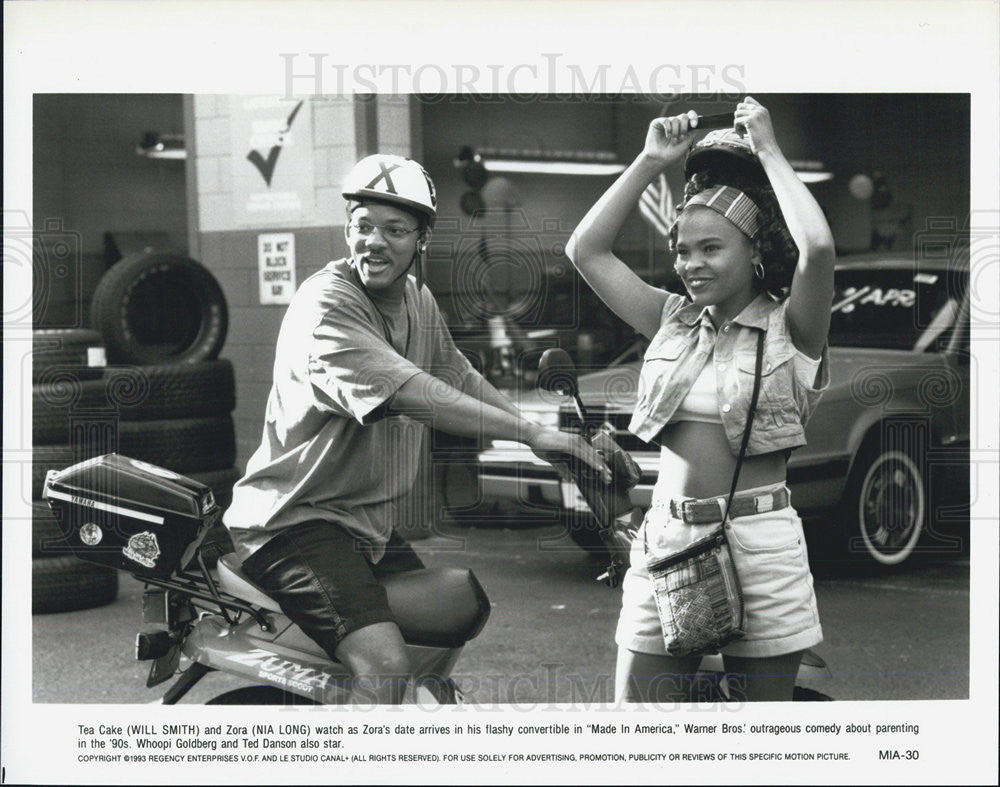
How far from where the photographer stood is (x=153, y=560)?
3277 millimetres

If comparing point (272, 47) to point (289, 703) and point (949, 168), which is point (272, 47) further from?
point (949, 168)

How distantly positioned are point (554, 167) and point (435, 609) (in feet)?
14.9

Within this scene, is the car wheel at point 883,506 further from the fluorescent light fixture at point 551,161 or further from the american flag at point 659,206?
the fluorescent light fixture at point 551,161

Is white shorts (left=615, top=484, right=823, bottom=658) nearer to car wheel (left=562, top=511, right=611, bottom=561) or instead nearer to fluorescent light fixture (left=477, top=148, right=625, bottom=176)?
car wheel (left=562, top=511, right=611, bottom=561)

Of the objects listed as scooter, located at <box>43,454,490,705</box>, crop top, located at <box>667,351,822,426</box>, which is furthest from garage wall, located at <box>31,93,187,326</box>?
crop top, located at <box>667,351,822,426</box>

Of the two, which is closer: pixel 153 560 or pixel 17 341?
pixel 153 560

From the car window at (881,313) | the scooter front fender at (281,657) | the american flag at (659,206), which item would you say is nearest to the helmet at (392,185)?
the scooter front fender at (281,657)

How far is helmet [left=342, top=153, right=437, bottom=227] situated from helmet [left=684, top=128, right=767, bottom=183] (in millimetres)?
709

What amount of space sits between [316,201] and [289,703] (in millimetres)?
4102

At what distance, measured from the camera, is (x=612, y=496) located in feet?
10.2

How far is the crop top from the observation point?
3117 mm

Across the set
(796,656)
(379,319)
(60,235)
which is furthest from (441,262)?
(796,656)

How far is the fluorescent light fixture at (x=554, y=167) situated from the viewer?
22.3 feet

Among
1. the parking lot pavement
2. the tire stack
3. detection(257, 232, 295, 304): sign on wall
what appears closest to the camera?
the parking lot pavement
